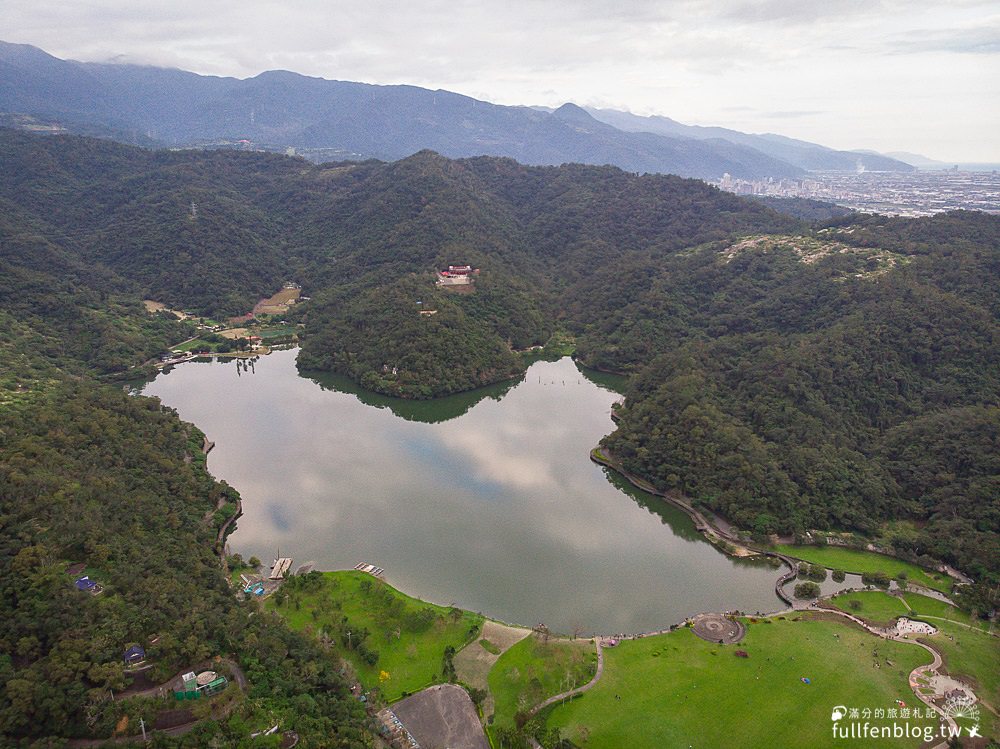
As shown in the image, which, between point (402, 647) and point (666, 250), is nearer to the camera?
point (402, 647)

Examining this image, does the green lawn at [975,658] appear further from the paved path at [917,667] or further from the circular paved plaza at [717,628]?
the circular paved plaza at [717,628]

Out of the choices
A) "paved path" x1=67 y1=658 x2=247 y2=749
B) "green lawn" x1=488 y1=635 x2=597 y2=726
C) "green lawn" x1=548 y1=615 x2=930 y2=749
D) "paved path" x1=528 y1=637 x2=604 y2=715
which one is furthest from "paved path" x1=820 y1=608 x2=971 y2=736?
"paved path" x1=67 y1=658 x2=247 y2=749

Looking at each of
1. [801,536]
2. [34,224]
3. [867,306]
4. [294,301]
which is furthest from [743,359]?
[34,224]

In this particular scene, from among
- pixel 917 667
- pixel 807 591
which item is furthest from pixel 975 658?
pixel 807 591

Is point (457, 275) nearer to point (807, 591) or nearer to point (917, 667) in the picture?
point (807, 591)

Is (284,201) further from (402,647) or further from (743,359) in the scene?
(402,647)

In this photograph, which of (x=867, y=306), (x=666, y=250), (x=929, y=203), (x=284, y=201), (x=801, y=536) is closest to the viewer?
(x=801, y=536)

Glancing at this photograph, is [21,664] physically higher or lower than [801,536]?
higher
